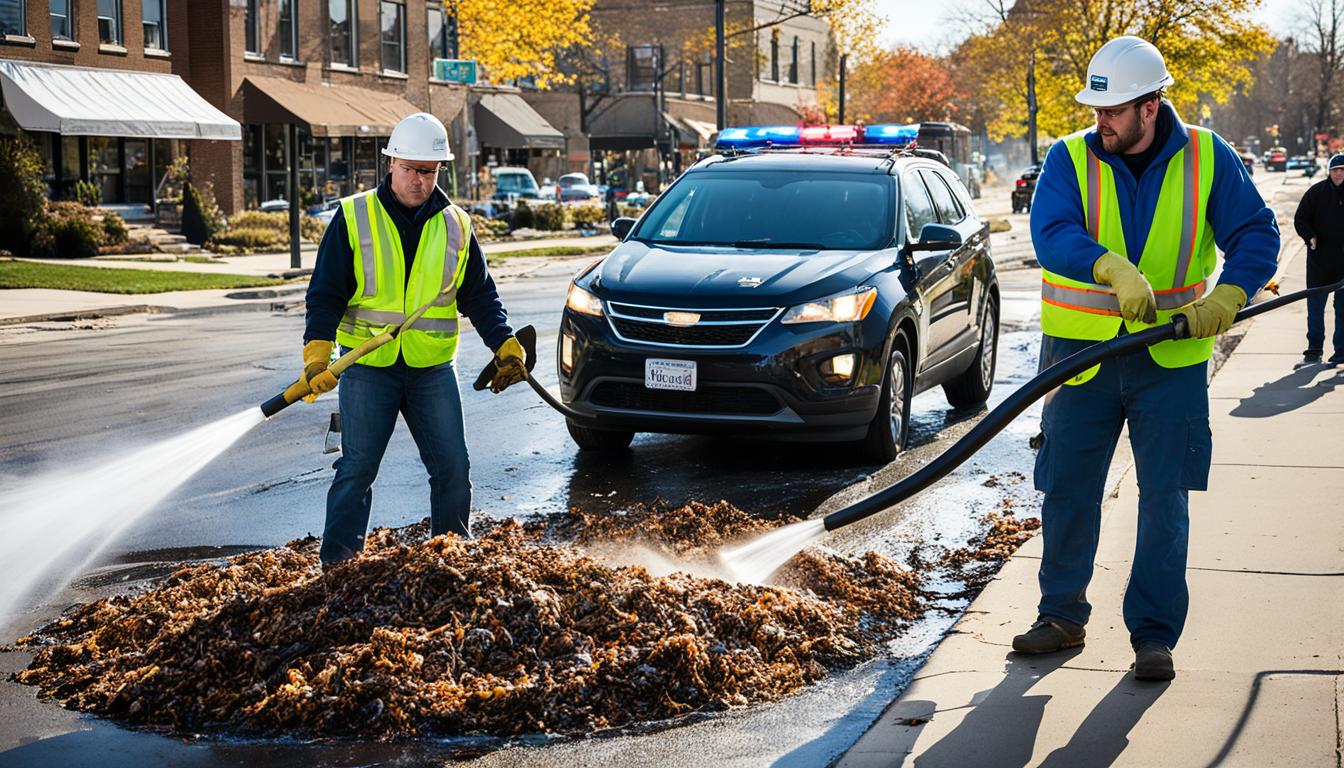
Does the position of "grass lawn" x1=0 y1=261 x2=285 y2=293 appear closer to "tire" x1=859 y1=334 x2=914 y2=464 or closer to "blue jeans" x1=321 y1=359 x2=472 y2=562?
"tire" x1=859 y1=334 x2=914 y2=464

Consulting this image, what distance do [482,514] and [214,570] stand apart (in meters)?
1.87

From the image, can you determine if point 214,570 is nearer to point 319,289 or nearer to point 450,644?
point 319,289

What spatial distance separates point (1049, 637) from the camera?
563cm

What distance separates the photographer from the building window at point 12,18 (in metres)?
33.2

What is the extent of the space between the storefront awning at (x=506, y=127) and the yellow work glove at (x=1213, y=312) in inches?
2123

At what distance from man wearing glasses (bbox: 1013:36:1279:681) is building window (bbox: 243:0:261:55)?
37.5 m

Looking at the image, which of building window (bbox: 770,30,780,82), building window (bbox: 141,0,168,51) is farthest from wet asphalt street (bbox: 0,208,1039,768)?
building window (bbox: 770,30,780,82)

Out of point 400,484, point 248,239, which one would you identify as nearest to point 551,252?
point 248,239

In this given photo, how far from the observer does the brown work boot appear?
561 centimetres

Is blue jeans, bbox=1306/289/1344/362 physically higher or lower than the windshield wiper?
lower

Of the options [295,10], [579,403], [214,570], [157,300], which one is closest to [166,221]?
[295,10]

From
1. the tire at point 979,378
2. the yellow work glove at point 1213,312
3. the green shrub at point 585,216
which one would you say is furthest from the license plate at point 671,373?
the green shrub at point 585,216

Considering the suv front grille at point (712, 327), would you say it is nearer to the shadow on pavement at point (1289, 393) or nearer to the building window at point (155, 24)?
the shadow on pavement at point (1289, 393)

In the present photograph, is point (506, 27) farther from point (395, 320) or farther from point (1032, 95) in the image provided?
point (395, 320)
